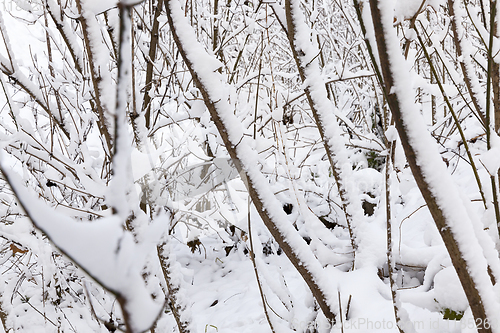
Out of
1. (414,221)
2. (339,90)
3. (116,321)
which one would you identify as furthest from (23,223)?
(339,90)

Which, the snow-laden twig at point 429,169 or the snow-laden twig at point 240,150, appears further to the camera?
the snow-laden twig at point 240,150

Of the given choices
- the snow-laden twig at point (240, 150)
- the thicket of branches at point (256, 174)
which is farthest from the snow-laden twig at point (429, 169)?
the snow-laden twig at point (240, 150)

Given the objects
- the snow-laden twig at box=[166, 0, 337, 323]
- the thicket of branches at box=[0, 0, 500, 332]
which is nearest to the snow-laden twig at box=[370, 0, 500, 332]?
the thicket of branches at box=[0, 0, 500, 332]

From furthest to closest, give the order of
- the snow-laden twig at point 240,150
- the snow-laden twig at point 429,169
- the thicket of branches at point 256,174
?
the snow-laden twig at point 240,150
the snow-laden twig at point 429,169
the thicket of branches at point 256,174

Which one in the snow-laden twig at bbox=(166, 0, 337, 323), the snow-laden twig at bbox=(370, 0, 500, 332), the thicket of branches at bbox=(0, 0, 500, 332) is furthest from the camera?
the snow-laden twig at bbox=(166, 0, 337, 323)

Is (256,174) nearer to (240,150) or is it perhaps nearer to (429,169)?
(240,150)

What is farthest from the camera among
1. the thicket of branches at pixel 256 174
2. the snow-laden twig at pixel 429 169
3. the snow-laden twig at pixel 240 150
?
the snow-laden twig at pixel 240 150

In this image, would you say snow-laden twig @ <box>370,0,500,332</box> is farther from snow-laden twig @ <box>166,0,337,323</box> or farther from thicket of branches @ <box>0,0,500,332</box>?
snow-laden twig @ <box>166,0,337,323</box>

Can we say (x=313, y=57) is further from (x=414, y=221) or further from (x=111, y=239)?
(x=414, y=221)

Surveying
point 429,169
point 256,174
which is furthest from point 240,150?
point 429,169

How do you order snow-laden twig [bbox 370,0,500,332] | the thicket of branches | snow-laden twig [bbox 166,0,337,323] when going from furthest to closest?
1. snow-laden twig [bbox 166,0,337,323]
2. snow-laden twig [bbox 370,0,500,332]
3. the thicket of branches

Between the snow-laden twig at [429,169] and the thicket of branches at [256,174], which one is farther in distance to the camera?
the snow-laden twig at [429,169]

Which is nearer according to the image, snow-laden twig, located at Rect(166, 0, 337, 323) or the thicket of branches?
the thicket of branches

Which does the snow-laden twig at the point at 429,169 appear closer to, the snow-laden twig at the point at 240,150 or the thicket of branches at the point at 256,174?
the thicket of branches at the point at 256,174
